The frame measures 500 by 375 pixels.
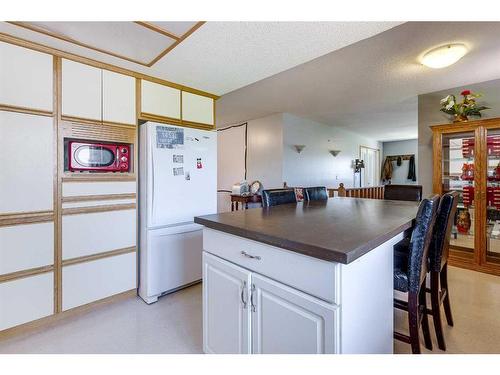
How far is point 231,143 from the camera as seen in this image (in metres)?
6.32

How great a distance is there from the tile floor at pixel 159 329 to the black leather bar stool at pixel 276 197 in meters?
1.16

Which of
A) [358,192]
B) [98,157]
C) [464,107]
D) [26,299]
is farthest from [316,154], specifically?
[26,299]

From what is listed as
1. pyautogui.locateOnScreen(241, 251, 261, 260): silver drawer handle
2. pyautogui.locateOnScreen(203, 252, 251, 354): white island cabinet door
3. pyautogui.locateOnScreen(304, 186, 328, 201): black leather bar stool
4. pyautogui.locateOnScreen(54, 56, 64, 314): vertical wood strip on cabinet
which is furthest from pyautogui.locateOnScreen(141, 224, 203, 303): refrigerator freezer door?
pyautogui.locateOnScreen(241, 251, 261, 260): silver drawer handle

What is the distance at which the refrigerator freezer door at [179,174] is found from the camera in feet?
7.80

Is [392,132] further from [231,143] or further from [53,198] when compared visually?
[53,198]

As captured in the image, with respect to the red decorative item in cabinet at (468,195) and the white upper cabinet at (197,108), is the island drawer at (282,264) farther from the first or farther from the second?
the red decorative item in cabinet at (468,195)

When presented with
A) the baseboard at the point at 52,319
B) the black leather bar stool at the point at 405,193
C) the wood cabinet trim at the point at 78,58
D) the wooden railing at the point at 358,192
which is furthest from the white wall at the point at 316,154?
the baseboard at the point at 52,319

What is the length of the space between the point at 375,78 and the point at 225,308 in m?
3.20

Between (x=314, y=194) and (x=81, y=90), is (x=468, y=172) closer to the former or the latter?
(x=314, y=194)

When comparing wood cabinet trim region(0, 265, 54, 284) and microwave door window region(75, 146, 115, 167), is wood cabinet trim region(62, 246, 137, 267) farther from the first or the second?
microwave door window region(75, 146, 115, 167)

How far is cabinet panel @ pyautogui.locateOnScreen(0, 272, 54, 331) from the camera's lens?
6.00 feet
